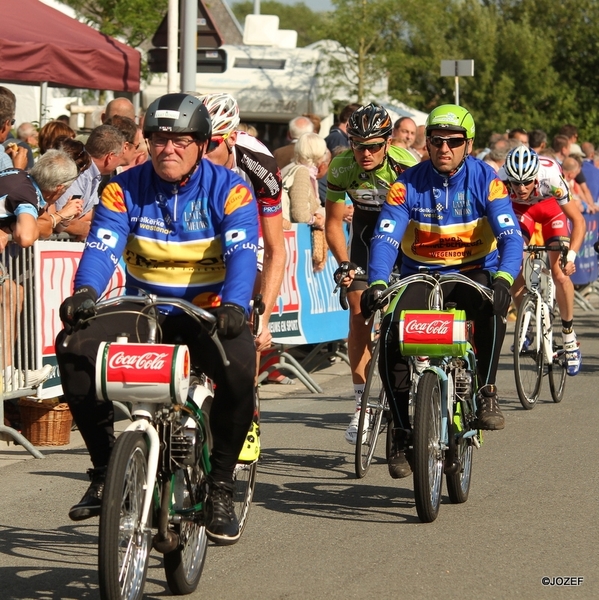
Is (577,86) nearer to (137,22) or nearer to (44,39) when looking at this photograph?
(137,22)

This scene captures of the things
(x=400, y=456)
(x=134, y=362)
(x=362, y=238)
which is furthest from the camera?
(x=362, y=238)

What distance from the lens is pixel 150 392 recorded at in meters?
4.67

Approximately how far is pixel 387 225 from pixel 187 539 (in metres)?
2.61

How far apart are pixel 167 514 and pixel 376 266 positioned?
2.55 meters

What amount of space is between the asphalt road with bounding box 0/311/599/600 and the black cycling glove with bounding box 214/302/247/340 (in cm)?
119

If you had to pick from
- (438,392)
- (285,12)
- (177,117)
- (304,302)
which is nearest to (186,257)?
(177,117)

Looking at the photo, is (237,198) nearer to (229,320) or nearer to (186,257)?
(186,257)

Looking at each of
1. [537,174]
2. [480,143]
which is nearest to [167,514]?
[537,174]

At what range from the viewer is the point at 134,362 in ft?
15.3

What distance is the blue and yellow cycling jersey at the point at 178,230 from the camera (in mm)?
5180

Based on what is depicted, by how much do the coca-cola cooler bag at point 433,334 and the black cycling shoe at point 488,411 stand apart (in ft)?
2.47

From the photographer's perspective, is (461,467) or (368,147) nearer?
(461,467)

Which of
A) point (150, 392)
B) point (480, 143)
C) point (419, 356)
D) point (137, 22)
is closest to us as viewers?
point (150, 392)

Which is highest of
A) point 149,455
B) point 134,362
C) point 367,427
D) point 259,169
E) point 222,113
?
point 222,113
